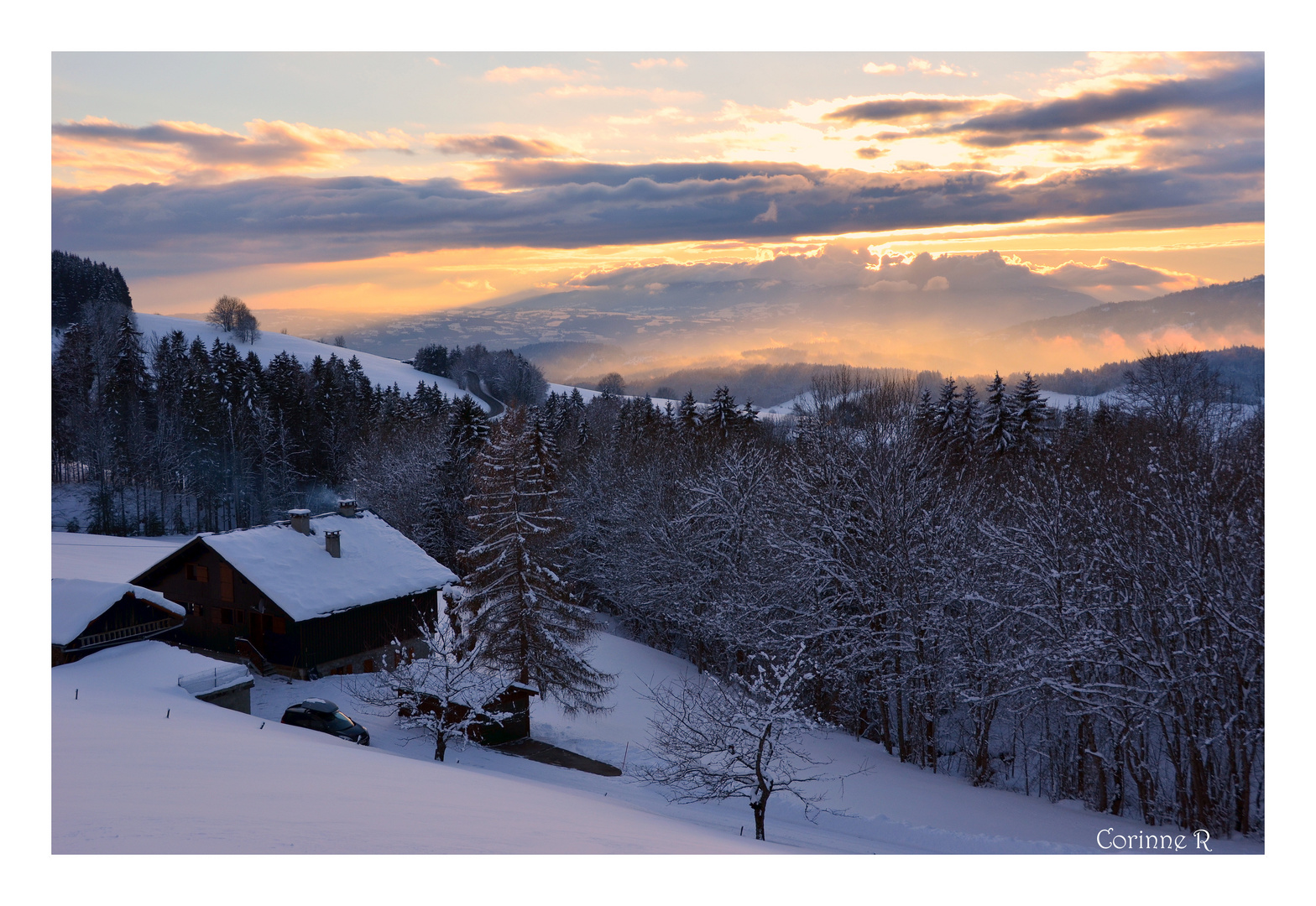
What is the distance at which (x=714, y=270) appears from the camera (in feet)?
62.3

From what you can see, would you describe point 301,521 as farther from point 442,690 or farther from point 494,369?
point 494,369

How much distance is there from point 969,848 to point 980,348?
22397mm

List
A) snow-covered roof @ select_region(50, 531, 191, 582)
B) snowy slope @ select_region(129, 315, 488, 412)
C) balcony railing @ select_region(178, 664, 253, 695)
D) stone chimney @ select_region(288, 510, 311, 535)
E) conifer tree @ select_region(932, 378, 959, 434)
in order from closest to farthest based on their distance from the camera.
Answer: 1. balcony railing @ select_region(178, 664, 253, 695)
2. snow-covered roof @ select_region(50, 531, 191, 582)
3. stone chimney @ select_region(288, 510, 311, 535)
4. conifer tree @ select_region(932, 378, 959, 434)
5. snowy slope @ select_region(129, 315, 488, 412)

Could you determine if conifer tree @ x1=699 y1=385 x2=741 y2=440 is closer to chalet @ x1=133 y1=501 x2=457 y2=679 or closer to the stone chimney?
chalet @ x1=133 y1=501 x2=457 y2=679

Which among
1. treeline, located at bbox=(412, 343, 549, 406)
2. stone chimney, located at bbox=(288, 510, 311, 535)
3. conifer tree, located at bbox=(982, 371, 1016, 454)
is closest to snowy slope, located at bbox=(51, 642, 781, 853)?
stone chimney, located at bbox=(288, 510, 311, 535)

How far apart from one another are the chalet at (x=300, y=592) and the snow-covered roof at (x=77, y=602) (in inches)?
222

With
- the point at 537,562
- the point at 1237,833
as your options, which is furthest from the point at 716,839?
the point at 537,562

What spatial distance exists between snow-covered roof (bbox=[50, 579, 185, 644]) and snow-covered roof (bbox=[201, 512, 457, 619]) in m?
5.38

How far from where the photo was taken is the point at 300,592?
30.7 meters

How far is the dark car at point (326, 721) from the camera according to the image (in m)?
23.3

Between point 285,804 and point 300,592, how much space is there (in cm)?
2202

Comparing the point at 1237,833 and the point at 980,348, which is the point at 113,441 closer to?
the point at 980,348

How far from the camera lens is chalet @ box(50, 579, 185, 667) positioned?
2369 cm

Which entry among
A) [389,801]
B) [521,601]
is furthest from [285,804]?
[521,601]
